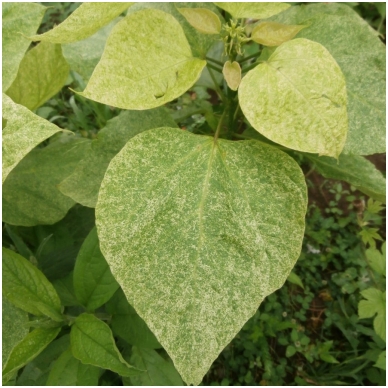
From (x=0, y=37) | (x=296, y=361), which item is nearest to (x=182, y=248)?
(x=0, y=37)

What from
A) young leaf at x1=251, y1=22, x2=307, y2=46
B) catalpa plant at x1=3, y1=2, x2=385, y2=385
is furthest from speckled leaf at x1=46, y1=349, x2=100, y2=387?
young leaf at x1=251, y1=22, x2=307, y2=46

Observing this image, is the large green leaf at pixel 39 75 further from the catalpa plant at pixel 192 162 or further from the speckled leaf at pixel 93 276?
the speckled leaf at pixel 93 276

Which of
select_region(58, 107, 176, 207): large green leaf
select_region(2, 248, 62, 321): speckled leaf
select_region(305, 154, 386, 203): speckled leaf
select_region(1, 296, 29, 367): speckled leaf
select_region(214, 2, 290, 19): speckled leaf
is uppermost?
select_region(214, 2, 290, 19): speckled leaf

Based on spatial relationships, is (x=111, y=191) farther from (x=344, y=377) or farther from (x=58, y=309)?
(x=344, y=377)

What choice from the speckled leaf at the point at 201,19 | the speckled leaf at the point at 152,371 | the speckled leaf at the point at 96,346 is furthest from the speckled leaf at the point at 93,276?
the speckled leaf at the point at 201,19

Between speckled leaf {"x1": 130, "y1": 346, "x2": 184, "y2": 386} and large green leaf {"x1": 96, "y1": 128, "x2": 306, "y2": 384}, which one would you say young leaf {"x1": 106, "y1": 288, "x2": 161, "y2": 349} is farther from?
large green leaf {"x1": 96, "y1": 128, "x2": 306, "y2": 384}

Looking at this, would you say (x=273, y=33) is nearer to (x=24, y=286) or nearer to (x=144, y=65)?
(x=144, y=65)
